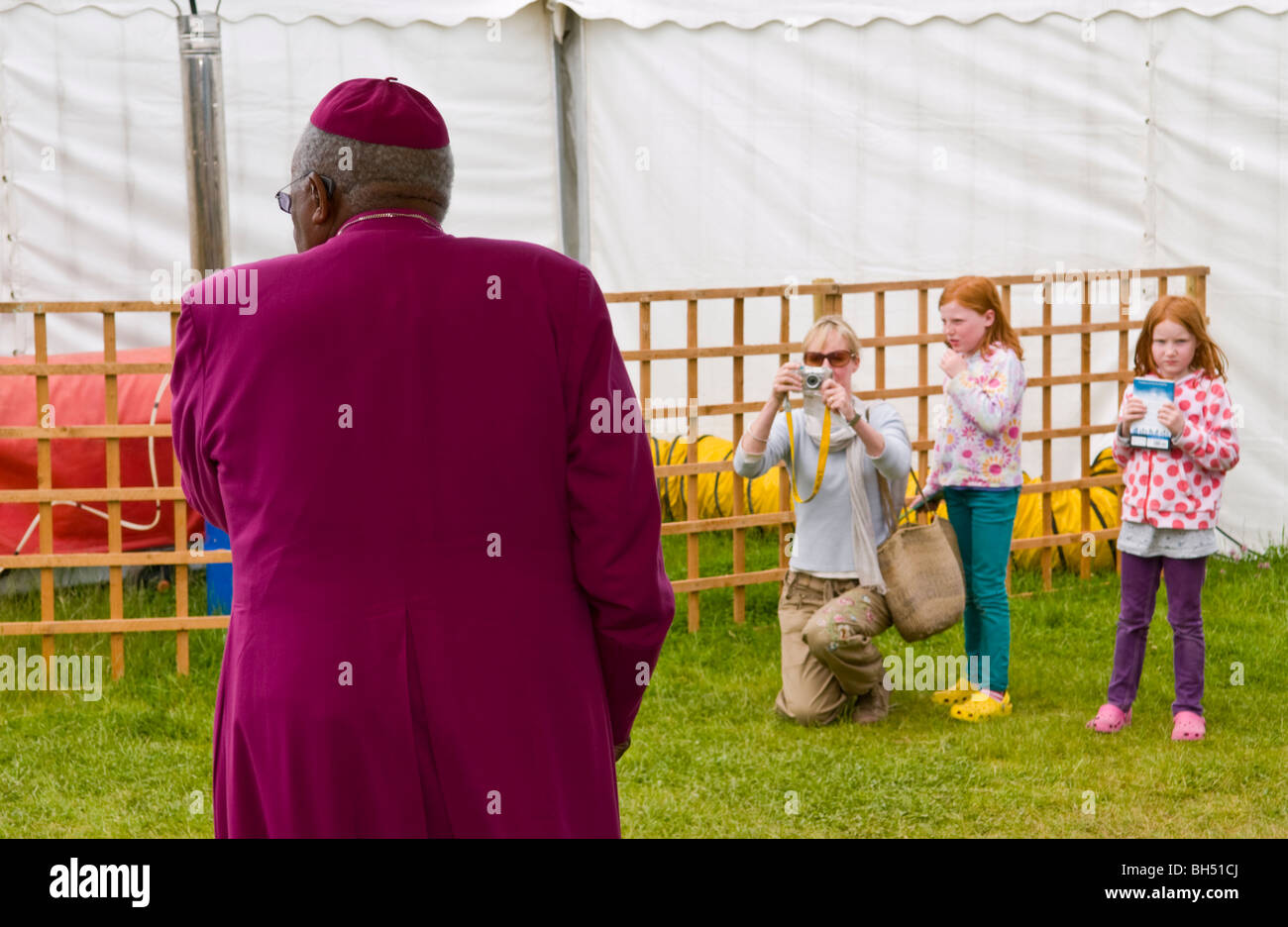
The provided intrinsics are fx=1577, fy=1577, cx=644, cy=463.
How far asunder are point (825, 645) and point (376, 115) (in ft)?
9.80

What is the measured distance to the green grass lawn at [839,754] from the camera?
13.4ft

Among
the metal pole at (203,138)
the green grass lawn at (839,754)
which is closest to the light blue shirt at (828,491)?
the green grass lawn at (839,754)

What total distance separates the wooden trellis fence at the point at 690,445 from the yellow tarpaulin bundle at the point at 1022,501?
110mm

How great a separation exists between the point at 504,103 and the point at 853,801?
208 inches

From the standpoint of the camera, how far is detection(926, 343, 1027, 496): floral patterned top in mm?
4945

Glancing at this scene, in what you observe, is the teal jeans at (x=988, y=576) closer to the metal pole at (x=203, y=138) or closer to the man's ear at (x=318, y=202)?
the metal pole at (x=203, y=138)

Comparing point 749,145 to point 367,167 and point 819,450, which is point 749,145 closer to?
point 819,450

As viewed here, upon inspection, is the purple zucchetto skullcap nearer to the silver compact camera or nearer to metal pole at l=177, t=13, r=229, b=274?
the silver compact camera

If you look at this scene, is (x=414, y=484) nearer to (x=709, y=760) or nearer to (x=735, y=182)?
(x=709, y=760)

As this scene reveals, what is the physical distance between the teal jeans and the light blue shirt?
30cm

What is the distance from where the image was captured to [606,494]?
6.77 feet

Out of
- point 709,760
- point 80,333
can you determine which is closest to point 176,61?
point 80,333

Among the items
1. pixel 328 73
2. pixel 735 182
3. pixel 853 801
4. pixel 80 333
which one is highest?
pixel 328 73
